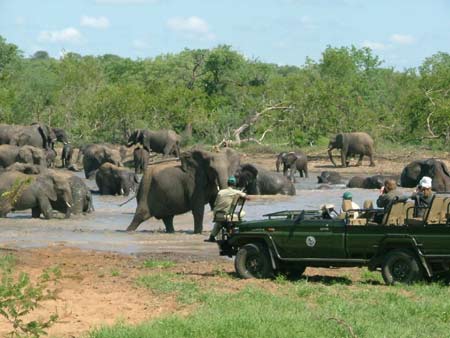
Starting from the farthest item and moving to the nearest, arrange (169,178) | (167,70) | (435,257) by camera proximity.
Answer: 1. (167,70)
2. (169,178)
3. (435,257)

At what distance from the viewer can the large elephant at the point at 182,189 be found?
2456 cm

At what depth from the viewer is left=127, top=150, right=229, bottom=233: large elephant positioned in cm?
2456

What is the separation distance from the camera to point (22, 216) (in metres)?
28.3

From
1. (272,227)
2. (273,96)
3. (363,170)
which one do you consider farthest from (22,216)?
(273,96)

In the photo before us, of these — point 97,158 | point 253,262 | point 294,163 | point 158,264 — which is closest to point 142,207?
point 158,264

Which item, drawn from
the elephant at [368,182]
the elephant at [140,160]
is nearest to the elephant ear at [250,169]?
the elephant at [368,182]

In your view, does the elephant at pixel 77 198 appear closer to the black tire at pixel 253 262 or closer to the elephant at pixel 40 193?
the elephant at pixel 40 193

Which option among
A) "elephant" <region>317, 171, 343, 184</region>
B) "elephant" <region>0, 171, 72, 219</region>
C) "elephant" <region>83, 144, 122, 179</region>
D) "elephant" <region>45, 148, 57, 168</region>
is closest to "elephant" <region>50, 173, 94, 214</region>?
"elephant" <region>0, 171, 72, 219</region>

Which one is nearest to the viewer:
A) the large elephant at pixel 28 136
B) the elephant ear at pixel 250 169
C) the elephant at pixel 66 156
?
the elephant ear at pixel 250 169

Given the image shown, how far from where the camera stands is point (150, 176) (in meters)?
25.4

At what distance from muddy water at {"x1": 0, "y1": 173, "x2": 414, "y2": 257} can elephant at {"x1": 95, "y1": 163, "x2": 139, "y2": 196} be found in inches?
32.8

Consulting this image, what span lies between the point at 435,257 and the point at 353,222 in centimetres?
119

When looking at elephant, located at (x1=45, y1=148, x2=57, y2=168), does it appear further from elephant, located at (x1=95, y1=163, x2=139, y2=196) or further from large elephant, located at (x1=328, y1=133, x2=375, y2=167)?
large elephant, located at (x1=328, y1=133, x2=375, y2=167)

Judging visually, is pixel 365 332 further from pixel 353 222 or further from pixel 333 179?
pixel 333 179
